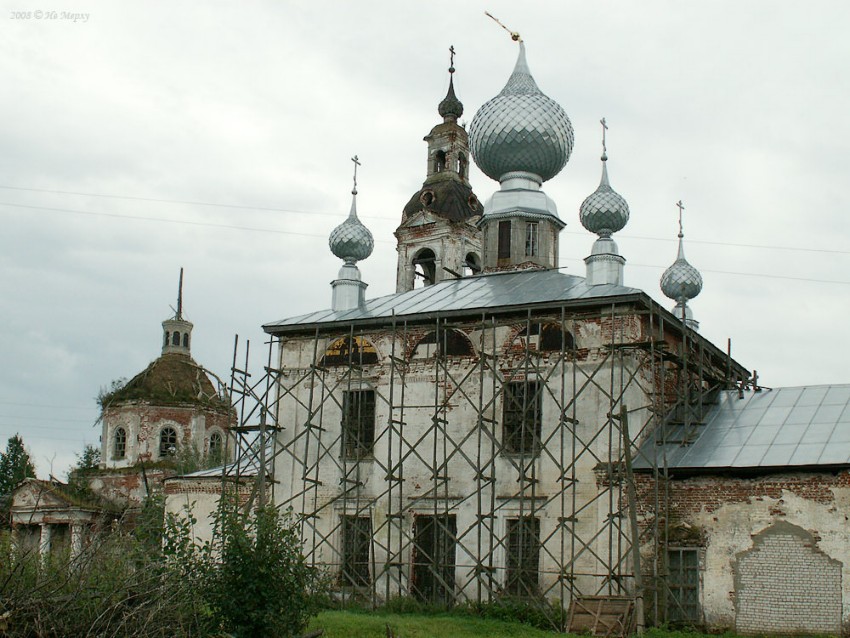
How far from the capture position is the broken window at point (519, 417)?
17.0 metres

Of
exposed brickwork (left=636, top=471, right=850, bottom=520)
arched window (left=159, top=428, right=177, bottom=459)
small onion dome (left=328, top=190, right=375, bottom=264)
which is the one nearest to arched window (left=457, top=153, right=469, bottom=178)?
small onion dome (left=328, top=190, right=375, bottom=264)

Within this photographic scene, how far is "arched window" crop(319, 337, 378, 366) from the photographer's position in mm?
18719

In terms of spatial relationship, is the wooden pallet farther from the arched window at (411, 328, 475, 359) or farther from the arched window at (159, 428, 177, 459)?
the arched window at (159, 428, 177, 459)

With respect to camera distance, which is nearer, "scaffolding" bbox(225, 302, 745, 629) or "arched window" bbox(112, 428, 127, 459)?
"scaffolding" bbox(225, 302, 745, 629)

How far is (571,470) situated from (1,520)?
14692 mm

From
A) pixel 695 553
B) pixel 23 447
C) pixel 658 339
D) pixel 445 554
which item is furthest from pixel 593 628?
pixel 23 447

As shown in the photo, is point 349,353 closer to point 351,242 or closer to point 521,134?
point 351,242

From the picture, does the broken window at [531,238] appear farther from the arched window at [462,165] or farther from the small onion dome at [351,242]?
the arched window at [462,165]

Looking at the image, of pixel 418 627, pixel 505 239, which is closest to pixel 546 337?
pixel 505 239

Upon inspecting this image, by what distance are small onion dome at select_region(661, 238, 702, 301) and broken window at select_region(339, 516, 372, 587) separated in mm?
11567

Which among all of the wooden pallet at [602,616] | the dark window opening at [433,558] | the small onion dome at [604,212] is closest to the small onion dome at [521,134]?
the small onion dome at [604,212]

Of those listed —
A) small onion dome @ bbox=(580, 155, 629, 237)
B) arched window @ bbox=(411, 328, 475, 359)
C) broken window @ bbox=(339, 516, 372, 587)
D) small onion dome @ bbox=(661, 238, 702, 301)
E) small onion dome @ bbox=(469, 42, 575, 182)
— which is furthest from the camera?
small onion dome @ bbox=(661, 238, 702, 301)

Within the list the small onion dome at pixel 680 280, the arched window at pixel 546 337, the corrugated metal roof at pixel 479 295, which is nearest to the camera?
the arched window at pixel 546 337

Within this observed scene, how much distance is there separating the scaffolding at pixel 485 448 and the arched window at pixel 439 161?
438 inches
